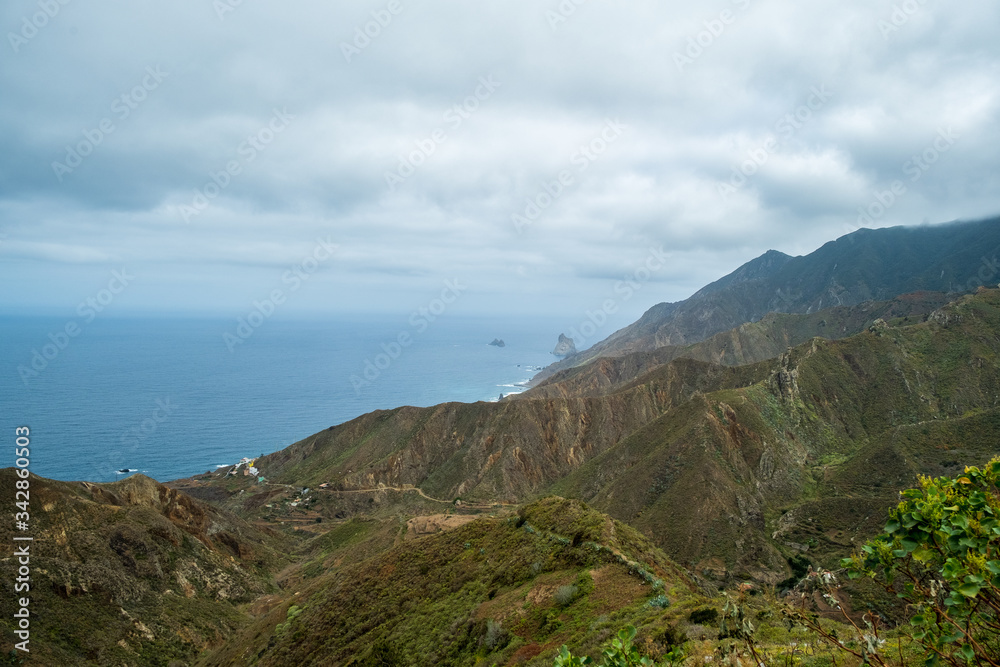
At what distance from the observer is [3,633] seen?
98.8 feet

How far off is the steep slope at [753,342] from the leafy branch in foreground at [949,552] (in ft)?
494

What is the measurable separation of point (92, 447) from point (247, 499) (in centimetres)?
5905

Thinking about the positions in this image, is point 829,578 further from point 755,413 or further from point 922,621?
point 755,413

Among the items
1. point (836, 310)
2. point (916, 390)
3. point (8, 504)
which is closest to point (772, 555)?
point (916, 390)

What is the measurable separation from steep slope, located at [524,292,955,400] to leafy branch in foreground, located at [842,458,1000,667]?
15053 cm

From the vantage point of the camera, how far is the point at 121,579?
4100 cm

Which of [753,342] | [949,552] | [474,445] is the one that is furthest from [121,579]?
[753,342]

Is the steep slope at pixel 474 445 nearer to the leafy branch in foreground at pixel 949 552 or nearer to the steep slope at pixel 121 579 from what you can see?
the steep slope at pixel 121 579

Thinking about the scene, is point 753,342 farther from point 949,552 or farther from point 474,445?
point 949,552

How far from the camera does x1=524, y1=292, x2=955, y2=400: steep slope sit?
6378 inches

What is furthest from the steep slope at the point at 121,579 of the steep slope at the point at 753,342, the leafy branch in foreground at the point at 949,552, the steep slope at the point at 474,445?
the steep slope at the point at 753,342

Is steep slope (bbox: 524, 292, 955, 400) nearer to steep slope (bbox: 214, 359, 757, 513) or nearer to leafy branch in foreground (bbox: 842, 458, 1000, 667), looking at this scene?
steep slope (bbox: 214, 359, 757, 513)

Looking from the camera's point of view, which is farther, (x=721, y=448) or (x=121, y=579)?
(x=721, y=448)

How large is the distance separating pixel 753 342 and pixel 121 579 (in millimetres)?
173342
